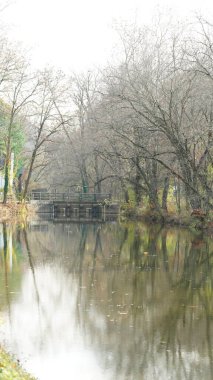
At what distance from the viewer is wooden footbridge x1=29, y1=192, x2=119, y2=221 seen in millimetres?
64062

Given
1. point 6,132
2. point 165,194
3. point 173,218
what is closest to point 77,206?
point 6,132

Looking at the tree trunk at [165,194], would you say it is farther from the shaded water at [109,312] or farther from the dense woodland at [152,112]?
the shaded water at [109,312]

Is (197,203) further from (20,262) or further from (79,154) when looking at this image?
(79,154)

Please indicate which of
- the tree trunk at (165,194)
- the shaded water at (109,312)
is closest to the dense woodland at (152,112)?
the tree trunk at (165,194)

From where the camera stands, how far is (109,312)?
1370cm

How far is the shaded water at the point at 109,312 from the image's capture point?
10.1 metres

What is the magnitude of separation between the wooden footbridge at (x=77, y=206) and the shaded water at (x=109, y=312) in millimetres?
37684

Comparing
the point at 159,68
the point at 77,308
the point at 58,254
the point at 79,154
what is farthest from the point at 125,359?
the point at 79,154

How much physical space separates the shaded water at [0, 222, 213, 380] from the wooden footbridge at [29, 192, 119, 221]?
37.7 meters

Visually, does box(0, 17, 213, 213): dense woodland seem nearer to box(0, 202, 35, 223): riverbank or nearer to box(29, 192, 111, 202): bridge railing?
box(0, 202, 35, 223): riverbank

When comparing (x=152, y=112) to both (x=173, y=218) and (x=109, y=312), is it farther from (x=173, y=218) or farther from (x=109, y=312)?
(x=109, y=312)

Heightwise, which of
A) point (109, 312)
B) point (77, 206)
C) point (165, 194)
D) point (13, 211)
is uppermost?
point (165, 194)

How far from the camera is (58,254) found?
83.1 ft

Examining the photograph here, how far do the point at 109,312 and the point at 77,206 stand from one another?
5227 centimetres
